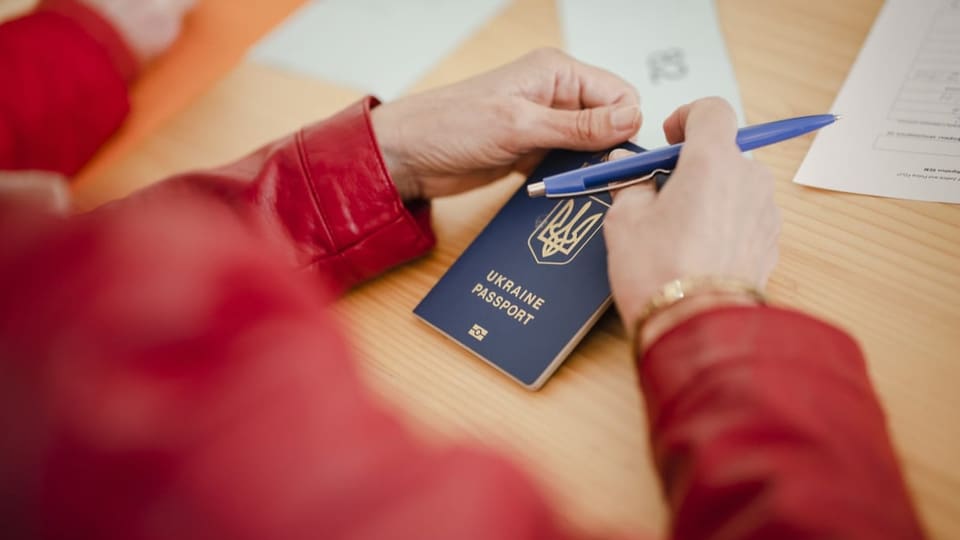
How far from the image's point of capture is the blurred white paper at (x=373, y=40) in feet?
3.10

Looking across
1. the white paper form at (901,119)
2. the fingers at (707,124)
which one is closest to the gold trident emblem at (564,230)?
the fingers at (707,124)

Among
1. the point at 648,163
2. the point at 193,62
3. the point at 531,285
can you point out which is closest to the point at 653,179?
the point at 648,163

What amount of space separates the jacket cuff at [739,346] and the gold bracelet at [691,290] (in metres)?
0.03

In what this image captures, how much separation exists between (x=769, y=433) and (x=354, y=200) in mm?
440

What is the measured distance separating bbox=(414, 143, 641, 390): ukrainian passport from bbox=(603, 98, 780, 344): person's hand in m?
0.06

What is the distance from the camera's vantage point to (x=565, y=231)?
0.65 metres

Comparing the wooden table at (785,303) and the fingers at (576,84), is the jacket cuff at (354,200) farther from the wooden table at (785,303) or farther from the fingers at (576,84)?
the fingers at (576,84)

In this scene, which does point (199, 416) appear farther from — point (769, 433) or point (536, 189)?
point (536, 189)

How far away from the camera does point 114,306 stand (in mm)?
261

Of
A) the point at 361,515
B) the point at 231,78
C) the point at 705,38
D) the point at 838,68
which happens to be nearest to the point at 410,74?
the point at 231,78

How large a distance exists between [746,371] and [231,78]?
33.1 inches

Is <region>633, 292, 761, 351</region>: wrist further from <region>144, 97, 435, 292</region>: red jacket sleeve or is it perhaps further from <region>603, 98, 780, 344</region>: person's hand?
<region>144, 97, 435, 292</region>: red jacket sleeve

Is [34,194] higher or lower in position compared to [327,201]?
higher

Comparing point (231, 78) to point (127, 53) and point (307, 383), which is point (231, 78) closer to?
point (127, 53)
